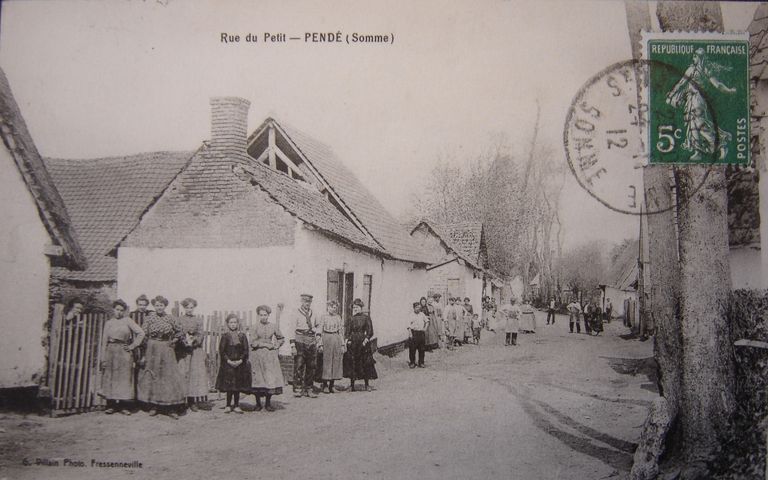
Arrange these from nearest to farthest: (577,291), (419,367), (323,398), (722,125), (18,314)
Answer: (722,125)
(18,314)
(323,398)
(419,367)
(577,291)

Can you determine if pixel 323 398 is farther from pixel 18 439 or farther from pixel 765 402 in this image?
pixel 765 402

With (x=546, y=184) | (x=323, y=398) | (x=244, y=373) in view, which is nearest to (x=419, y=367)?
(x=323, y=398)

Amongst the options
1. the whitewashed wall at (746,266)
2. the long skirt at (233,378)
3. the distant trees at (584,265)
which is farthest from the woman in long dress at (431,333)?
the whitewashed wall at (746,266)

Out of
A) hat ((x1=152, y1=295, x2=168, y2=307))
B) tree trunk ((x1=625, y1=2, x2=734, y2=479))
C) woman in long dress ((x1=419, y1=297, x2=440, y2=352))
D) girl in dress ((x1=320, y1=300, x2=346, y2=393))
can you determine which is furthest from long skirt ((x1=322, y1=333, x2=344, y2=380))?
tree trunk ((x1=625, y1=2, x2=734, y2=479))

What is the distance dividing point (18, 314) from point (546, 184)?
18.0 feet

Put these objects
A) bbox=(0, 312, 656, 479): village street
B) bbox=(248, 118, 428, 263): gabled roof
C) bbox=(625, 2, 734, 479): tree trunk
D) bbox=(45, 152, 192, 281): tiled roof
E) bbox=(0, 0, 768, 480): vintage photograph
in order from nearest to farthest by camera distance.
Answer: bbox=(625, 2, 734, 479): tree trunk
bbox=(0, 0, 768, 480): vintage photograph
bbox=(0, 312, 656, 479): village street
bbox=(45, 152, 192, 281): tiled roof
bbox=(248, 118, 428, 263): gabled roof

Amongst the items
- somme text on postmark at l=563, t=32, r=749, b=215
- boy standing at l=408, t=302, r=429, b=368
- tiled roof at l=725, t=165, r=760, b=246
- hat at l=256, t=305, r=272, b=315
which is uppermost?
somme text on postmark at l=563, t=32, r=749, b=215

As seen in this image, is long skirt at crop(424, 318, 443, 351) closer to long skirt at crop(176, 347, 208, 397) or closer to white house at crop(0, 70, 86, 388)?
long skirt at crop(176, 347, 208, 397)

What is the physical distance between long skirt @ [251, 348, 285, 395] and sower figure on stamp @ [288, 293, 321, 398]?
841 mm

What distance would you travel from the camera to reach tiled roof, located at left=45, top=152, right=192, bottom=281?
22.2 feet

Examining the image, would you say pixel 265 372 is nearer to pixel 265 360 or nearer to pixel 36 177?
pixel 265 360

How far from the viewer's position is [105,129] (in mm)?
6051

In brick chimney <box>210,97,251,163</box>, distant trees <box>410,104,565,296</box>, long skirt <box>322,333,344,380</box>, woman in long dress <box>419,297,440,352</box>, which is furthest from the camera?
woman in long dress <box>419,297,440,352</box>

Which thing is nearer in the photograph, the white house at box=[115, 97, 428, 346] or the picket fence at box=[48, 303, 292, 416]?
the picket fence at box=[48, 303, 292, 416]
